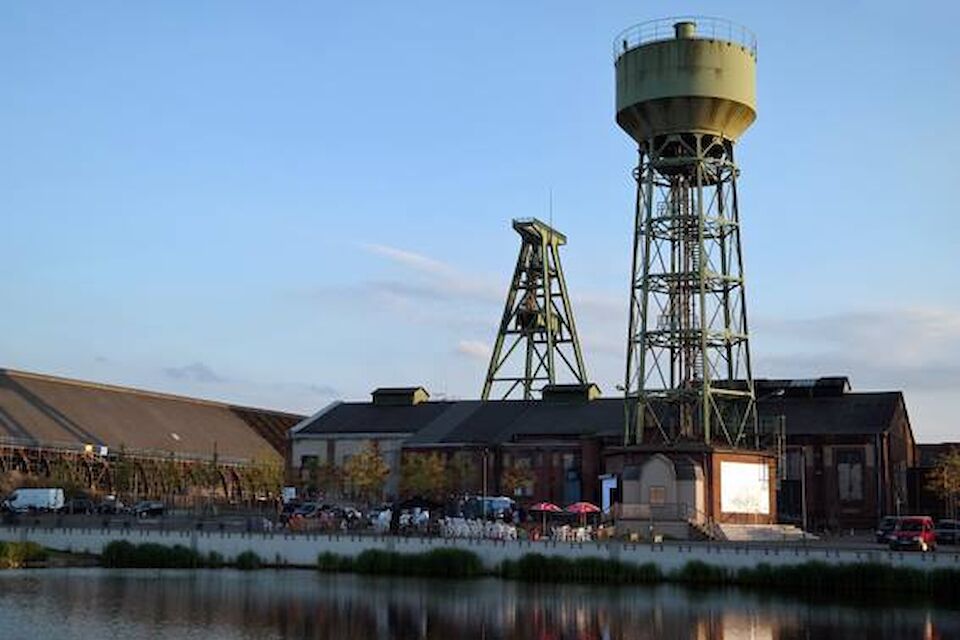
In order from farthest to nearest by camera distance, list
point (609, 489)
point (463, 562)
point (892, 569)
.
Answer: point (609, 489) < point (463, 562) < point (892, 569)

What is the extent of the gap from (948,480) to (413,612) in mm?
45538

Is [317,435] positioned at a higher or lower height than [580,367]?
lower

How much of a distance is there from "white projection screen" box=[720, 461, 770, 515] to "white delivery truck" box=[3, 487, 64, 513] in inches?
1707

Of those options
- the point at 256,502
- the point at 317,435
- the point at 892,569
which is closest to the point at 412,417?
the point at 317,435

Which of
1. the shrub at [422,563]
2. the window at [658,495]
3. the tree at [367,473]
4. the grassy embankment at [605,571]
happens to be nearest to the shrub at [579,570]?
the grassy embankment at [605,571]

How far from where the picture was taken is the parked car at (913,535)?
182ft

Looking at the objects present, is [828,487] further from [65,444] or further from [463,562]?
[65,444]

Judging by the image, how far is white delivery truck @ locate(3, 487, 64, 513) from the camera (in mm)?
85188

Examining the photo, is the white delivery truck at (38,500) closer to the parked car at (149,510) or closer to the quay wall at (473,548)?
the parked car at (149,510)

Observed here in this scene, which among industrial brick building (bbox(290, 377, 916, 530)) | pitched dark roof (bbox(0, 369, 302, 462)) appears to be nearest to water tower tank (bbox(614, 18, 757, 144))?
industrial brick building (bbox(290, 377, 916, 530))

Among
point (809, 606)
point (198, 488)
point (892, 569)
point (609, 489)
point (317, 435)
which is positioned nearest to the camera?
point (809, 606)

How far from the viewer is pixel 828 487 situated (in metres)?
78.6

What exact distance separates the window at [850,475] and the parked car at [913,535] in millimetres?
19303

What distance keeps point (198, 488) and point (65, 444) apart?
655 inches
